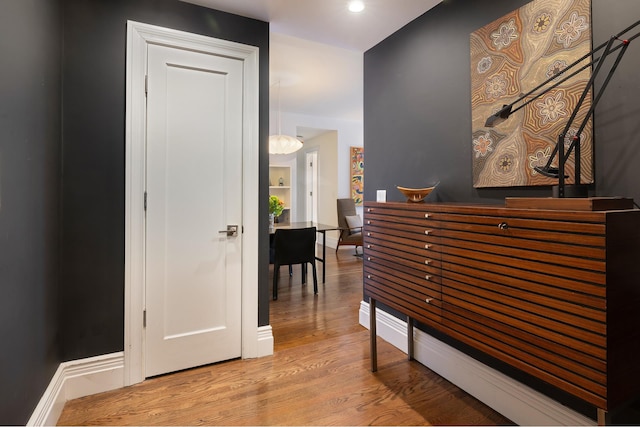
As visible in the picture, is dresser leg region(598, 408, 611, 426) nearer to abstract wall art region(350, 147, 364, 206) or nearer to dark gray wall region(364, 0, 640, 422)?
dark gray wall region(364, 0, 640, 422)

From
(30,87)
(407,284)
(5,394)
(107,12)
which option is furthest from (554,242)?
(107,12)

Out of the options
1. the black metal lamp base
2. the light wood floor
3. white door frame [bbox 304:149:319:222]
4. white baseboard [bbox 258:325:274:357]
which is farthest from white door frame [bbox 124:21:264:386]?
white door frame [bbox 304:149:319:222]

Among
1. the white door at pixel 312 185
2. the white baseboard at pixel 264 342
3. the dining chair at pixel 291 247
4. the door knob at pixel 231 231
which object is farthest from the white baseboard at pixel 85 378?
the white door at pixel 312 185

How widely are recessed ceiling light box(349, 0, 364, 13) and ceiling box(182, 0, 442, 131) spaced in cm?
4

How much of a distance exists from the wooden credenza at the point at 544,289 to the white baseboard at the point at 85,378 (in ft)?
6.15

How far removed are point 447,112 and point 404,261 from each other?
3.50ft

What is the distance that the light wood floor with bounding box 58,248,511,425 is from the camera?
5.73ft

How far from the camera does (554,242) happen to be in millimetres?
1188

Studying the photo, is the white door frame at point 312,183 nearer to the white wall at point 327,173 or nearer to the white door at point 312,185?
the white door at point 312,185

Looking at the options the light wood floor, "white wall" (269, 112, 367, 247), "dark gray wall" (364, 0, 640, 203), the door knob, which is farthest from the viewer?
"white wall" (269, 112, 367, 247)

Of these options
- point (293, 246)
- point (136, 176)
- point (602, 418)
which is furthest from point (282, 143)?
point (602, 418)

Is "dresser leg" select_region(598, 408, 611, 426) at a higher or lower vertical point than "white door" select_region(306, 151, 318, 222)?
lower

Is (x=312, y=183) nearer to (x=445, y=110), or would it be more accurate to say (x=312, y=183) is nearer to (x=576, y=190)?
(x=445, y=110)

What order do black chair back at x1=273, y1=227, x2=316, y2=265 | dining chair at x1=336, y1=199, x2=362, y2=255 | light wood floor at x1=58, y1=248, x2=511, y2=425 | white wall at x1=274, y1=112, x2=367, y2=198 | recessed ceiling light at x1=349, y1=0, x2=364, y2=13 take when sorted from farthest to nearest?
white wall at x1=274, y1=112, x2=367, y2=198, dining chair at x1=336, y1=199, x2=362, y2=255, black chair back at x1=273, y1=227, x2=316, y2=265, recessed ceiling light at x1=349, y1=0, x2=364, y2=13, light wood floor at x1=58, y1=248, x2=511, y2=425
